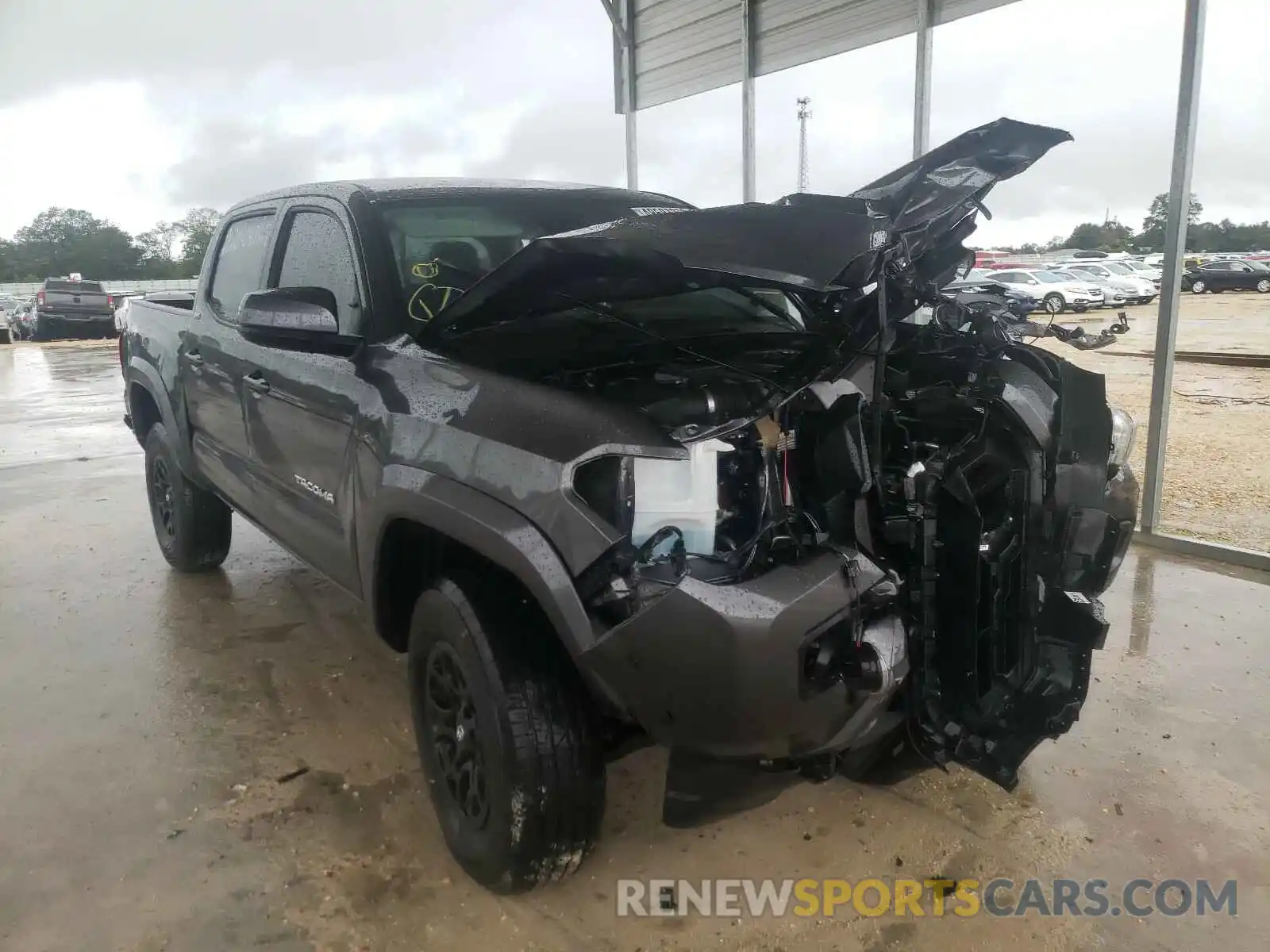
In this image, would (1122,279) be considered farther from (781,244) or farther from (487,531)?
(487,531)

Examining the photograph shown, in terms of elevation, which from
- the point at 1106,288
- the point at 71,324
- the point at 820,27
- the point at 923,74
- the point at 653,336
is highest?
the point at 820,27

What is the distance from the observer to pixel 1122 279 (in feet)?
89.6

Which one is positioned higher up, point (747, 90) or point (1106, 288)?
point (747, 90)

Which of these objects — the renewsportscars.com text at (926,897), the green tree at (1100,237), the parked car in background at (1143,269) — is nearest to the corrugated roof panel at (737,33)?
the renewsportscars.com text at (926,897)

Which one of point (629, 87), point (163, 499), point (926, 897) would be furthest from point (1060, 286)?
point (926, 897)

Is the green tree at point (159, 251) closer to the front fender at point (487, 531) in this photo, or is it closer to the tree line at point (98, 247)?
the tree line at point (98, 247)

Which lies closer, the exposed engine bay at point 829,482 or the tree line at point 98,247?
the exposed engine bay at point 829,482

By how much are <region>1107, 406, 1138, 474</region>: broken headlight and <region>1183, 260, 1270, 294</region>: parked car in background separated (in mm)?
29337

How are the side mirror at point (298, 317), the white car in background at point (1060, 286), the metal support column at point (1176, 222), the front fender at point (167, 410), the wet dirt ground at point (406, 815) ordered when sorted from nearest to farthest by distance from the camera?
the wet dirt ground at point (406, 815) → the side mirror at point (298, 317) → the front fender at point (167, 410) → the metal support column at point (1176, 222) → the white car in background at point (1060, 286)

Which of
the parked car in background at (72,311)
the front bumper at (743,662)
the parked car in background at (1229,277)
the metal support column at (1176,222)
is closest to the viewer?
the front bumper at (743,662)

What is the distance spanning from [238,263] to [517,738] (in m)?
2.77

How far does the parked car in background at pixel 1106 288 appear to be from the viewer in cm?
2543

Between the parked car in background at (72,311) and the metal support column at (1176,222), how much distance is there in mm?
26290

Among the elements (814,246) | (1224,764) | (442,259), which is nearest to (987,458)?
(814,246)
